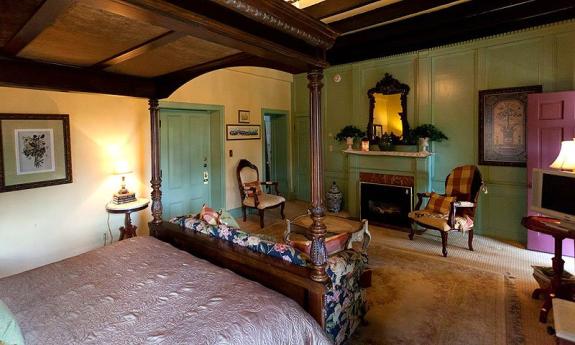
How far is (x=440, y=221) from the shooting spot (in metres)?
3.94

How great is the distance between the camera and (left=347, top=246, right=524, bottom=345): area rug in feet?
7.68

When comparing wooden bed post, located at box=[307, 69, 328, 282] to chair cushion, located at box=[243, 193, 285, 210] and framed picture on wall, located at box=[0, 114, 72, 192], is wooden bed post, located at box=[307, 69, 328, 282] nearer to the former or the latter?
framed picture on wall, located at box=[0, 114, 72, 192]

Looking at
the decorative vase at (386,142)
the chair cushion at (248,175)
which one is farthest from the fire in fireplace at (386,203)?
the chair cushion at (248,175)

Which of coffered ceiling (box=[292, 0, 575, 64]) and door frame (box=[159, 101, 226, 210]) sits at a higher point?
coffered ceiling (box=[292, 0, 575, 64])

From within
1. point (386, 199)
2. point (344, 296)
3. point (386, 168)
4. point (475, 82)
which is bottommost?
point (344, 296)

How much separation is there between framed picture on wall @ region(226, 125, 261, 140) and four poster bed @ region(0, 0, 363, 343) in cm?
271

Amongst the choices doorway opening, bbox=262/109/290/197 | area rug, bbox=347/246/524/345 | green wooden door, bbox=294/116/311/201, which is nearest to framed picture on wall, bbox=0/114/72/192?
area rug, bbox=347/246/524/345

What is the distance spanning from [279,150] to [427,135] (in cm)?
313

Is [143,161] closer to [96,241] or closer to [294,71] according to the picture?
[96,241]

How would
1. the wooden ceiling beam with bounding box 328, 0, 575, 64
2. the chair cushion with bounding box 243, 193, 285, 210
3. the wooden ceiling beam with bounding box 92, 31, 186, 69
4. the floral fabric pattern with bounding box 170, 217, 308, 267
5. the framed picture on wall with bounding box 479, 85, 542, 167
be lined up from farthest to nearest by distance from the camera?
the chair cushion with bounding box 243, 193, 285, 210, the framed picture on wall with bounding box 479, 85, 542, 167, the wooden ceiling beam with bounding box 328, 0, 575, 64, the floral fabric pattern with bounding box 170, 217, 308, 267, the wooden ceiling beam with bounding box 92, 31, 186, 69

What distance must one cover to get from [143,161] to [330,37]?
10.8ft

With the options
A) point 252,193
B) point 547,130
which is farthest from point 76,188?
point 547,130

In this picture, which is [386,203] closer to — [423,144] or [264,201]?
[423,144]

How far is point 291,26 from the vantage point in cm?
165
